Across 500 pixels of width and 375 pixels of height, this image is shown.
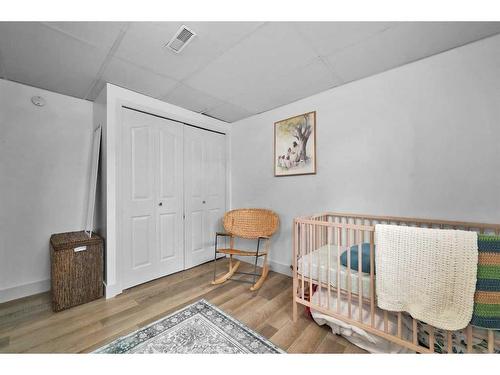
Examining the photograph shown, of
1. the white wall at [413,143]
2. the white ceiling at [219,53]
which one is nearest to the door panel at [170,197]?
the white ceiling at [219,53]

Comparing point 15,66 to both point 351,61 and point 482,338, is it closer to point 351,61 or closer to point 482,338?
point 351,61

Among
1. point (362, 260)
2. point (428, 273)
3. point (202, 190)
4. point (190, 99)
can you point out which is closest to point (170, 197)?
point (202, 190)

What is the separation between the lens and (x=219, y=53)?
1573 mm

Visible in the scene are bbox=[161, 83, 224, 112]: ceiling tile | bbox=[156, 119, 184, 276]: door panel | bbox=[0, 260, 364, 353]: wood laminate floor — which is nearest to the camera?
bbox=[0, 260, 364, 353]: wood laminate floor

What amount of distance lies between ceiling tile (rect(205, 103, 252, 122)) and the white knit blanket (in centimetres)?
224

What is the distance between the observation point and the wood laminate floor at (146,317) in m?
1.38

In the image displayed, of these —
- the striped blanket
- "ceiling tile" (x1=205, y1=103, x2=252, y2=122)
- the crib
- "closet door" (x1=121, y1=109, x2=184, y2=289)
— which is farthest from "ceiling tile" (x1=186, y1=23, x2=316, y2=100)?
the striped blanket

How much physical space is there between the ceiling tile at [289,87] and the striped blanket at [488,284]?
1655mm

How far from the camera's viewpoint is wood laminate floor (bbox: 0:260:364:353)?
1.38 metres

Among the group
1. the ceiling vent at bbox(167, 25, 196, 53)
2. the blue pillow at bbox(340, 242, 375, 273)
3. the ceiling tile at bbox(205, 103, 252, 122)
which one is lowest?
the blue pillow at bbox(340, 242, 375, 273)

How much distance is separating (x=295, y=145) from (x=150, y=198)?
6.24 feet

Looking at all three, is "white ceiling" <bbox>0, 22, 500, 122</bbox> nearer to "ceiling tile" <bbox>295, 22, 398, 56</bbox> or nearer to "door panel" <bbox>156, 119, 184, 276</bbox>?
"ceiling tile" <bbox>295, 22, 398, 56</bbox>

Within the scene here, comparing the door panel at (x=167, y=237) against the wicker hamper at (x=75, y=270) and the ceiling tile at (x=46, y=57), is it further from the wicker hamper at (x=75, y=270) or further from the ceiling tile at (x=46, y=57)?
the ceiling tile at (x=46, y=57)
